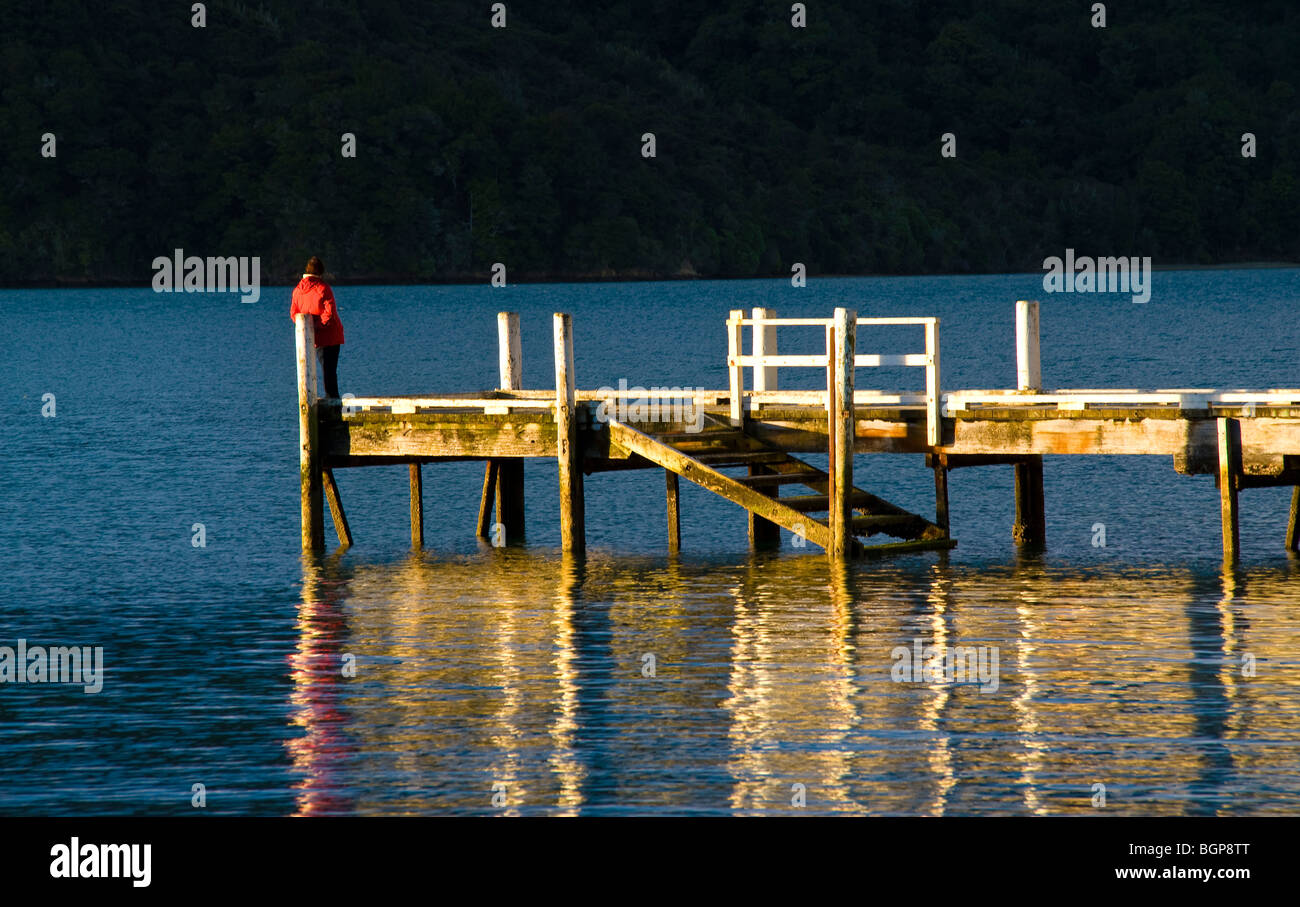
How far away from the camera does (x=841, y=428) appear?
22922 millimetres

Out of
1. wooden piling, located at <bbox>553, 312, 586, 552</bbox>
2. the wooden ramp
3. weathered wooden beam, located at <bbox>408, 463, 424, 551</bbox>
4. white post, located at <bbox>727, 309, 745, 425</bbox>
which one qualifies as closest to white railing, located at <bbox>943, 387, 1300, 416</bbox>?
the wooden ramp

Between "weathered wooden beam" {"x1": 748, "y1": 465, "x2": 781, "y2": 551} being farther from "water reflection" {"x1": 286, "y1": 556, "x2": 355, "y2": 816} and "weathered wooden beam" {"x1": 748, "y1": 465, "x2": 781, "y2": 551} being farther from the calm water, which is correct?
"water reflection" {"x1": 286, "y1": 556, "x2": 355, "y2": 816}

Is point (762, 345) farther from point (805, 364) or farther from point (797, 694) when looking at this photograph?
point (797, 694)

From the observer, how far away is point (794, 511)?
23.2 m

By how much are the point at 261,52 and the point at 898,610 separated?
16786cm

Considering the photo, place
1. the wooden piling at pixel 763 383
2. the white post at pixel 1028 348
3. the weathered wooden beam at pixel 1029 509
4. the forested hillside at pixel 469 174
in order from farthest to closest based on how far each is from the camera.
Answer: the forested hillside at pixel 469 174
the weathered wooden beam at pixel 1029 509
the wooden piling at pixel 763 383
the white post at pixel 1028 348

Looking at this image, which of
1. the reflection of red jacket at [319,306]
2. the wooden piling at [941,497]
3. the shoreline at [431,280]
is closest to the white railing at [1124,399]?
the wooden piling at [941,497]

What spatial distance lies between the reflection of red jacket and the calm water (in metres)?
2.80

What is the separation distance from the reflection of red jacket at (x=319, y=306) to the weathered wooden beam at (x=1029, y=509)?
8332mm

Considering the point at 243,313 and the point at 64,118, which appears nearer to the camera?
the point at 243,313

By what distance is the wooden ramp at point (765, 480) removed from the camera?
23109 mm

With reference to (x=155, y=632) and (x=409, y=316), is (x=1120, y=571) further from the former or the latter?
(x=409, y=316)

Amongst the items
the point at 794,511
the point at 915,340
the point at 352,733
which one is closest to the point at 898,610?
the point at 794,511

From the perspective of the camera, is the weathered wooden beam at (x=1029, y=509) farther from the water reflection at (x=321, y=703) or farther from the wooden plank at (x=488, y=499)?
the water reflection at (x=321, y=703)
